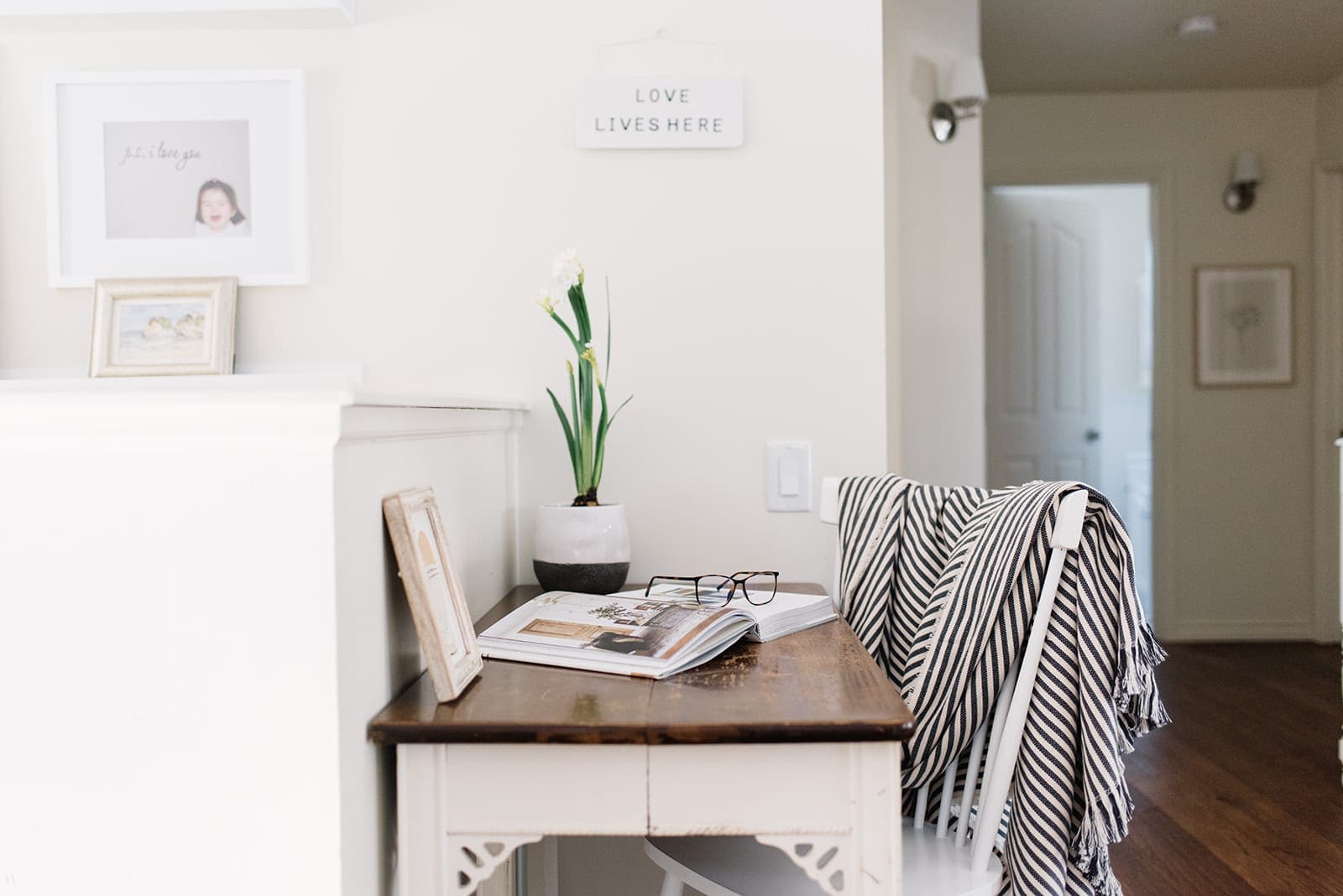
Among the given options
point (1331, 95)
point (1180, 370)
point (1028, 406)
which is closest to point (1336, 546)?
point (1180, 370)

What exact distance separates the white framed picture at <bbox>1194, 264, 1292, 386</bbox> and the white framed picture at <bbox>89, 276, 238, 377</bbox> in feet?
14.1

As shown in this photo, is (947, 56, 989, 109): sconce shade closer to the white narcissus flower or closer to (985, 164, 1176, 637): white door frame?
(985, 164, 1176, 637): white door frame

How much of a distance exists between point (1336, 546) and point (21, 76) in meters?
4.97

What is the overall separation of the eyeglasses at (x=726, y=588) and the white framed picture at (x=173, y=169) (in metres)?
0.86

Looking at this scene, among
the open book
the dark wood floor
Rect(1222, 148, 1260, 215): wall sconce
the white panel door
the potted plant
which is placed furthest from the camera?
the white panel door

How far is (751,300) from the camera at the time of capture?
1666mm

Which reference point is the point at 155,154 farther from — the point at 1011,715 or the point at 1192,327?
the point at 1192,327

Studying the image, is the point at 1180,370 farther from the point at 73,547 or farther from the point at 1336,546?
the point at 73,547

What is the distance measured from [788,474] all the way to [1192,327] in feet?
12.1

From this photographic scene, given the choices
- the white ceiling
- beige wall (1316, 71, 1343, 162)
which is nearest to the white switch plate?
the white ceiling

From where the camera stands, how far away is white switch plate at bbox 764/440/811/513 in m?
1.66

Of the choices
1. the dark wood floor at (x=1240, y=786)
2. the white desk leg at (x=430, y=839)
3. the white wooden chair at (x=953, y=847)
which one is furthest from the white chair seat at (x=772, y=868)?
the dark wood floor at (x=1240, y=786)

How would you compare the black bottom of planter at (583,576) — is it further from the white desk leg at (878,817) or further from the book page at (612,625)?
the white desk leg at (878,817)

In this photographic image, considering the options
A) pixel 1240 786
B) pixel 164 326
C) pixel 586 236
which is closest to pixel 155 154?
pixel 164 326
